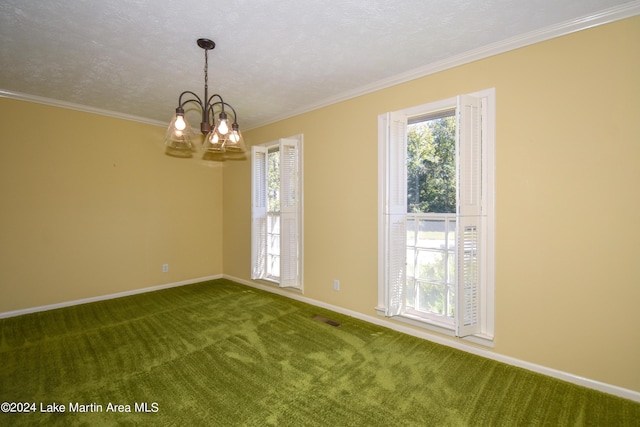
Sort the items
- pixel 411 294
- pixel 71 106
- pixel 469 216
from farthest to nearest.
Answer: pixel 71 106
pixel 411 294
pixel 469 216

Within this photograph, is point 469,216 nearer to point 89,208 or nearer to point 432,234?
point 432,234

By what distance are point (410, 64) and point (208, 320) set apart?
3393 millimetres

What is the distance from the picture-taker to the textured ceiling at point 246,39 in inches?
74.6

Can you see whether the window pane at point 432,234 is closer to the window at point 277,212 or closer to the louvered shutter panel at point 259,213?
the window at point 277,212

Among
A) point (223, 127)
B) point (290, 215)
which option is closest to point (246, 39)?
point (223, 127)

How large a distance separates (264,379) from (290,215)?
215cm

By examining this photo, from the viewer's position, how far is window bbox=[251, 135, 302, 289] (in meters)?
3.91

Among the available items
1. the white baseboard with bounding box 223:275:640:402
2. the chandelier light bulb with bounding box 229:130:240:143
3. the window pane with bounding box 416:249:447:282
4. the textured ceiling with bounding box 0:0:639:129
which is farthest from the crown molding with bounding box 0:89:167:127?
the window pane with bounding box 416:249:447:282

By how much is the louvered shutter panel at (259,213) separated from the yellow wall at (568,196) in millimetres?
2407

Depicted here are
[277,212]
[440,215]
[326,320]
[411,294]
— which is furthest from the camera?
[277,212]

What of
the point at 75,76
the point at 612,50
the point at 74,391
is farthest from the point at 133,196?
the point at 612,50

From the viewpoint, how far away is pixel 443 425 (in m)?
1.72

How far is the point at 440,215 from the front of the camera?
9.09 ft

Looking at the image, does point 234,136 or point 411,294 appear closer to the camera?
point 234,136
